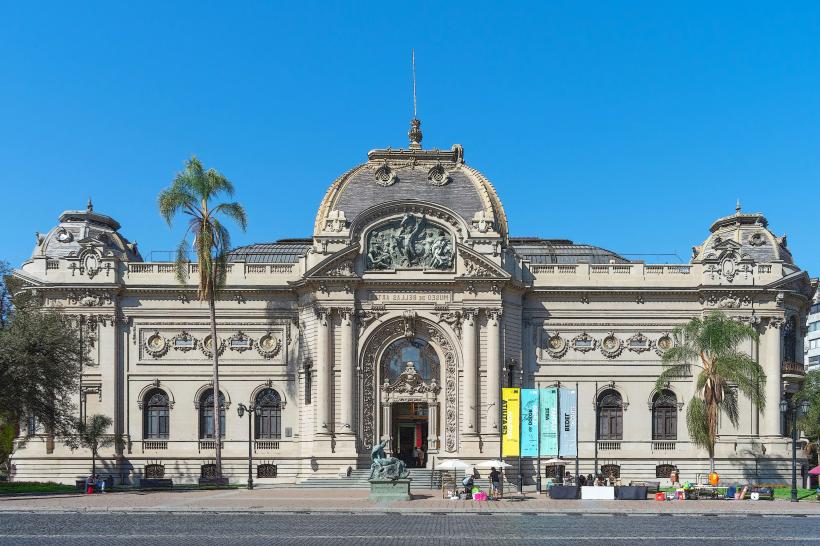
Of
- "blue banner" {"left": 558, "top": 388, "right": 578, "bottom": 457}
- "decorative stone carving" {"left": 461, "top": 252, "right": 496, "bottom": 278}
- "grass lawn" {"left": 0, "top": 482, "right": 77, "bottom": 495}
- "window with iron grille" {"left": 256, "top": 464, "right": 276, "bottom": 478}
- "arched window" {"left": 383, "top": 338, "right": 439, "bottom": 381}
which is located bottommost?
"window with iron grille" {"left": 256, "top": 464, "right": 276, "bottom": 478}

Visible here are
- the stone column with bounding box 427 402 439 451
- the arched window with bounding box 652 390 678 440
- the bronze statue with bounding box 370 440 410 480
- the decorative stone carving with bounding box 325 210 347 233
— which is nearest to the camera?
the bronze statue with bounding box 370 440 410 480

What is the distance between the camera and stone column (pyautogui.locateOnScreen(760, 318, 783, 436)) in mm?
66062

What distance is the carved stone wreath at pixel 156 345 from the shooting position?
6719 cm

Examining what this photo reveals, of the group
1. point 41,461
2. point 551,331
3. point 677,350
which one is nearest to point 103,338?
point 41,461

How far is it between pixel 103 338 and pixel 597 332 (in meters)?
32.7

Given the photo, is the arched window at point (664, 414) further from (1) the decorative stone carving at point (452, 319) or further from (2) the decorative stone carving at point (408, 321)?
(2) the decorative stone carving at point (408, 321)

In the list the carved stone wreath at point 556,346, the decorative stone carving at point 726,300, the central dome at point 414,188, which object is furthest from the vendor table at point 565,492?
the decorative stone carving at point 726,300

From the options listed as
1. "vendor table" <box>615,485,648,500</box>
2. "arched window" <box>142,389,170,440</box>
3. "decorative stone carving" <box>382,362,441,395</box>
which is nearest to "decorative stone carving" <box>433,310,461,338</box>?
"decorative stone carving" <box>382,362,441,395</box>

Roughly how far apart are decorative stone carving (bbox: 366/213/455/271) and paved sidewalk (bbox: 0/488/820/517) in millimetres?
16351

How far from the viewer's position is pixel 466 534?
1359 inches

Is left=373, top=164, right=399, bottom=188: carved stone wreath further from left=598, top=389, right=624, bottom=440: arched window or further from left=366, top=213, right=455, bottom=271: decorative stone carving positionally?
left=598, top=389, right=624, bottom=440: arched window

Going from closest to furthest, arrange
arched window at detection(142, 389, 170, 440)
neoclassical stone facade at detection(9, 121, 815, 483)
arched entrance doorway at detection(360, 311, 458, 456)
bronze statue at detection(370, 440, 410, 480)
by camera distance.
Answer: bronze statue at detection(370, 440, 410, 480), neoclassical stone facade at detection(9, 121, 815, 483), arched entrance doorway at detection(360, 311, 458, 456), arched window at detection(142, 389, 170, 440)

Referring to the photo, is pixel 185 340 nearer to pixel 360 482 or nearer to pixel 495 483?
pixel 360 482

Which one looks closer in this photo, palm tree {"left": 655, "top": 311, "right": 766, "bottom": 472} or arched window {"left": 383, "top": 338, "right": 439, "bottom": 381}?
palm tree {"left": 655, "top": 311, "right": 766, "bottom": 472}
